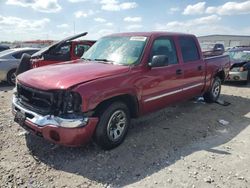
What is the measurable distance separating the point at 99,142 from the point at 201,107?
3.97 m

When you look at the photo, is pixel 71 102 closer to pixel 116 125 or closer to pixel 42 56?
pixel 116 125

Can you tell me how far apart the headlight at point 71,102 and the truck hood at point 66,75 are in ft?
0.41

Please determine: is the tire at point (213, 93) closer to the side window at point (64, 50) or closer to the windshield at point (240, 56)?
the windshield at point (240, 56)

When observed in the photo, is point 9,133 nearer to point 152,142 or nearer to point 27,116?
point 27,116

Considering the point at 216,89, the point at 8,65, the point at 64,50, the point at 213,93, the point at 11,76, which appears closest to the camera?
the point at 213,93

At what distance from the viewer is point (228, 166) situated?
13.3 ft

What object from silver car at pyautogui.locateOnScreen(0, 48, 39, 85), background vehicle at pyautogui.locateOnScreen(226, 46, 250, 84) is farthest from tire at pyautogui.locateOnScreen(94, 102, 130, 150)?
background vehicle at pyautogui.locateOnScreen(226, 46, 250, 84)

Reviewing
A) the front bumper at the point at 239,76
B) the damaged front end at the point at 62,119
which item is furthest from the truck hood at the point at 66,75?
the front bumper at the point at 239,76

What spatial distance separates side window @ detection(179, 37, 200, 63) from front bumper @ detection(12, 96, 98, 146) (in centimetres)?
292

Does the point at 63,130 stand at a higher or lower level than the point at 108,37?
lower

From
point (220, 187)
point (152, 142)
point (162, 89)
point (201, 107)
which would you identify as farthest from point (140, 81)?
point (201, 107)

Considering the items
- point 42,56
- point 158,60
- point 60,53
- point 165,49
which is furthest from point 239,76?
point 42,56

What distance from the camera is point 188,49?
6.28 metres

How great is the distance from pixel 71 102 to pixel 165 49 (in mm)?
2488
